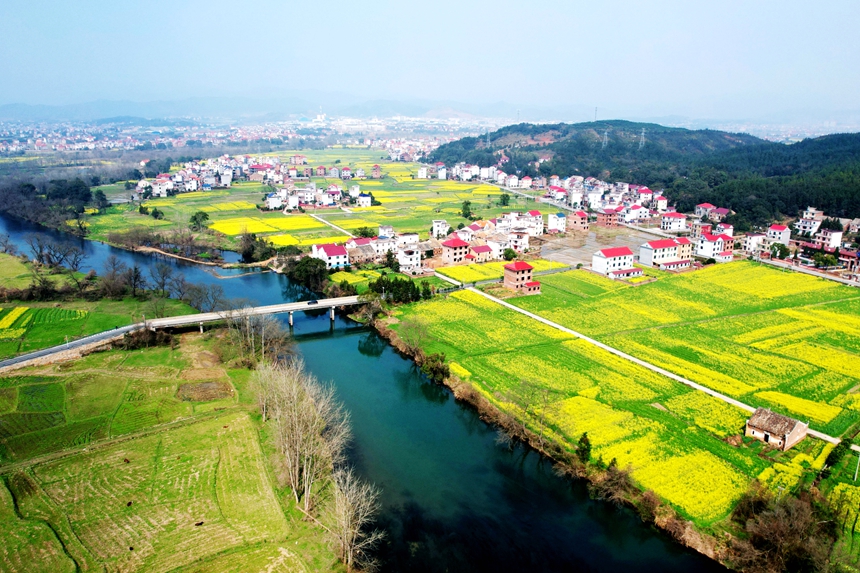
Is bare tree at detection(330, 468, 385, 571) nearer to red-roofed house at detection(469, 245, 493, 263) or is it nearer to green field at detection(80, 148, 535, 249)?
red-roofed house at detection(469, 245, 493, 263)

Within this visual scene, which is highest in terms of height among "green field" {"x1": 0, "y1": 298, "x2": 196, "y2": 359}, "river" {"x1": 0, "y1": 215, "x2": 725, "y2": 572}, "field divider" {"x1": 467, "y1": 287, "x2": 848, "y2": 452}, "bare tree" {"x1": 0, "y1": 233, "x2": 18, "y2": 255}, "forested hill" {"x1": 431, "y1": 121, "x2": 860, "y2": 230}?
"forested hill" {"x1": 431, "y1": 121, "x2": 860, "y2": 230}

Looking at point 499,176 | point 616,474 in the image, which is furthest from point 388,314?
point 499,176

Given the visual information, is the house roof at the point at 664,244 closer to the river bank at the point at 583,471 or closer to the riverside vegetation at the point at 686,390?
the riverside vegetation at the point at 686,390

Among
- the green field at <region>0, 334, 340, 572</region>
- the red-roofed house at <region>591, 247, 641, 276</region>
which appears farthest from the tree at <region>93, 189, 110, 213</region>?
the red-roofed house at <region>591, 247, 641, 276</region>

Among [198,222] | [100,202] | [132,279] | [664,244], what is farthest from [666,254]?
[100,202]

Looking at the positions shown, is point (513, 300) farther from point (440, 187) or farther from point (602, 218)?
point (440, 187)

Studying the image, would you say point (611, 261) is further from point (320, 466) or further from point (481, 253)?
point (320, 466)
